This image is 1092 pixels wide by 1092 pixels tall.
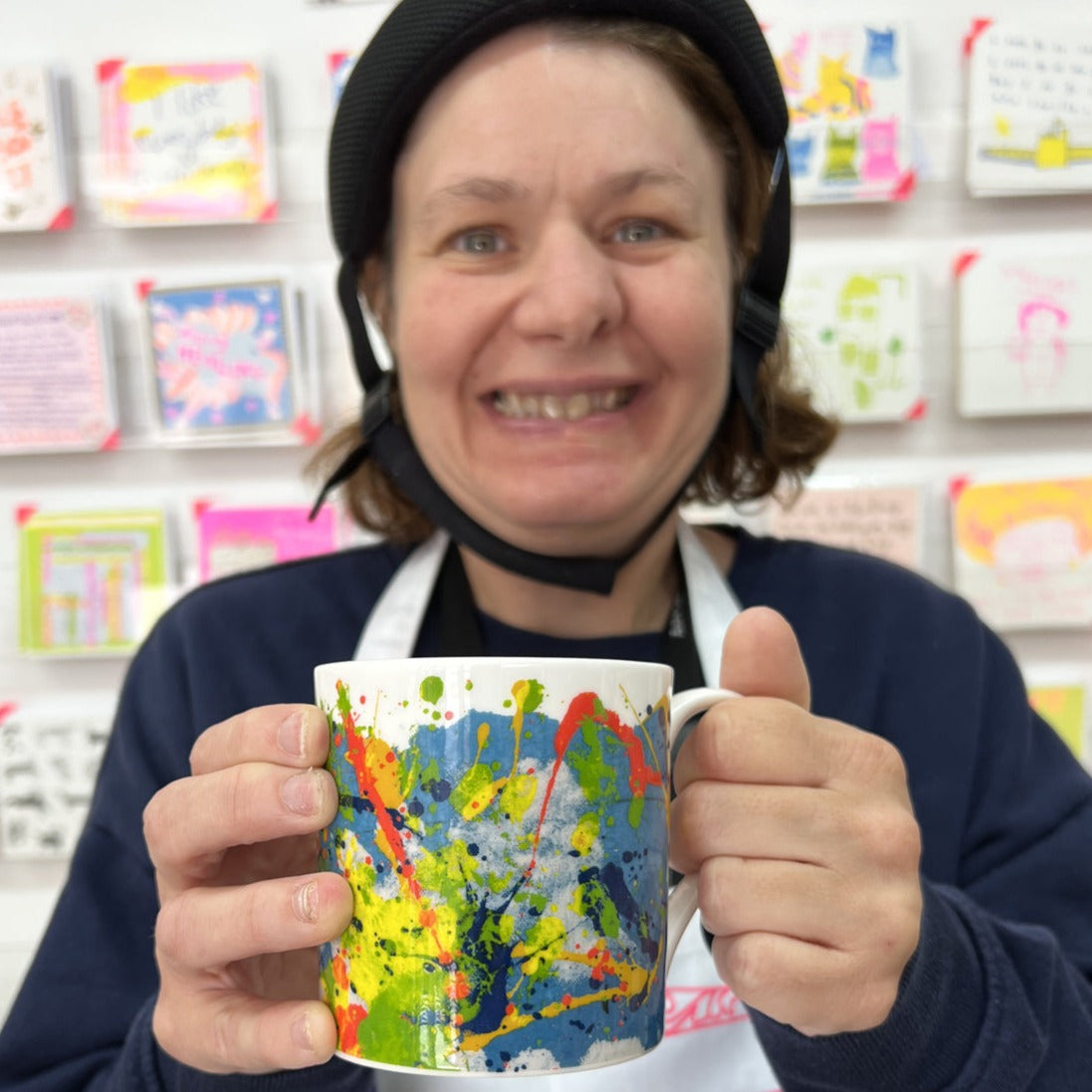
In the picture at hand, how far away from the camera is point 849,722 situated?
3.11ft

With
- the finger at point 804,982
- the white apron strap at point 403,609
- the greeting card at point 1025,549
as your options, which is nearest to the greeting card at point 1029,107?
the greeting card at point 1025,549

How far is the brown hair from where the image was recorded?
907 mm

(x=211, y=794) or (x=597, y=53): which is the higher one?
(x=597, y=53)

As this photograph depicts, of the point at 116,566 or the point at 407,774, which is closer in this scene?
the point at 407,774

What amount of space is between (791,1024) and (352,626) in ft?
1.81

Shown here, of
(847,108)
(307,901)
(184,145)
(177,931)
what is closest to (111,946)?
(177,931)

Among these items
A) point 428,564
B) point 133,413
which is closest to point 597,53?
point 428,564

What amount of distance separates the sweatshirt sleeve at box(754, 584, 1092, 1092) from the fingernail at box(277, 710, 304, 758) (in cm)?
32

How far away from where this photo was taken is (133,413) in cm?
133

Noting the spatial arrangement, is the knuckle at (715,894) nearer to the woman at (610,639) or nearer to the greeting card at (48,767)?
the woman at (610,639)

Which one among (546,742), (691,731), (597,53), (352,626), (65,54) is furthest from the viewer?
(65,54)

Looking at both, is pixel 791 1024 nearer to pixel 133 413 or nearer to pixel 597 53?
pixel 597 53

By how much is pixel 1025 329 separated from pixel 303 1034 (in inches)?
46.0

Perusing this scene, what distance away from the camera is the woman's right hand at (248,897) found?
1.63 feet
